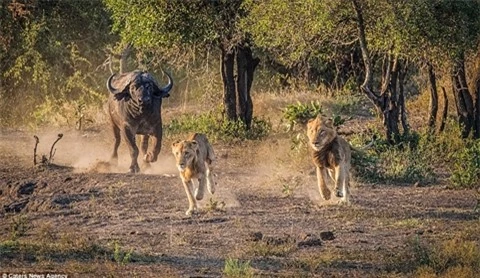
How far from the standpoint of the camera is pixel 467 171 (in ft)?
55.8

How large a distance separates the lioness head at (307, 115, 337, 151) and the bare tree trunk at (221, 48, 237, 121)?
892cm

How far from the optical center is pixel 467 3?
18734 millimetres

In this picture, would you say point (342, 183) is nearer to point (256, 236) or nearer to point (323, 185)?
point (323, 185)

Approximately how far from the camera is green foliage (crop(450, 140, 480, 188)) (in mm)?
16922

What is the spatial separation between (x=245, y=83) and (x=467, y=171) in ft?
25.6

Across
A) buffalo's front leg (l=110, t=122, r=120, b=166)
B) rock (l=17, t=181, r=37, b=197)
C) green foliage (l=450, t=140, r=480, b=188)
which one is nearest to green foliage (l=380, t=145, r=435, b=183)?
green foliage (l=450, t=140, r=480, b=188)

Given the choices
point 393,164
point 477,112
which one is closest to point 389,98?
point 477,112

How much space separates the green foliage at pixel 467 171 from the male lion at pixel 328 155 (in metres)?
2.56

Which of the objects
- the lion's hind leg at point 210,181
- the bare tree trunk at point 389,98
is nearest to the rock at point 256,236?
the lion's hind leg at point 210,181

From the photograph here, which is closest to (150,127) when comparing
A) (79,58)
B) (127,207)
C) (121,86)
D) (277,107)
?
(121,86)

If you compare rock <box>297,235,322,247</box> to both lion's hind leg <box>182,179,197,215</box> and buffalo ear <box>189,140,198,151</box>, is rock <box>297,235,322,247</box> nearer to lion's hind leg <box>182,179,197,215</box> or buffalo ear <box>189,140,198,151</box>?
lion's hind leg <box>182,179,197,215</box>

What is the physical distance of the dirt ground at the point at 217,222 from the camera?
11.5m

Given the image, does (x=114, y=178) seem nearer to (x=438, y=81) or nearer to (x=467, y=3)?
(x=467, y=3)

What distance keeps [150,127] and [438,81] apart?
7.79 metres
